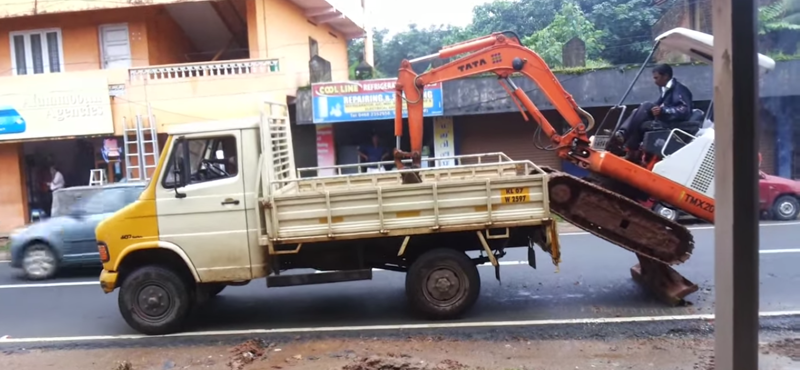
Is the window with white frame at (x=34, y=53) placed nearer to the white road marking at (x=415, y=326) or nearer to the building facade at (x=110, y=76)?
the building facade at (x=110, y=76)

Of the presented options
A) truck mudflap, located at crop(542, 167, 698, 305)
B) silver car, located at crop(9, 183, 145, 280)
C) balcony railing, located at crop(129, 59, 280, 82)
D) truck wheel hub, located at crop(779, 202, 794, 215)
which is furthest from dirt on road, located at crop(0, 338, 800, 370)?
balcony railing, located at crop(129, 59, 280, 82)

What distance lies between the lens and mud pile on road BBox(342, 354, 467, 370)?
17.7ft

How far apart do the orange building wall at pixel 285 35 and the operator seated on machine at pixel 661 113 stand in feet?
33.1

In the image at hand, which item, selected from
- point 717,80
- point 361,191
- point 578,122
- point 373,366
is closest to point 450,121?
point 578,122

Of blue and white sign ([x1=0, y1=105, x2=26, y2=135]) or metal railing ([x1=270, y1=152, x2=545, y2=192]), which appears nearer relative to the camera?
metal railing ([x1=270, y1=152, x2=545, y2=192])

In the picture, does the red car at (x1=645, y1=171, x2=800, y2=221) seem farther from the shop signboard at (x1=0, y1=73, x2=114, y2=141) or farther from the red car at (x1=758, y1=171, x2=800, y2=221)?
the shop signboard at (x1=0, y1=73, x2=114, y2=141)

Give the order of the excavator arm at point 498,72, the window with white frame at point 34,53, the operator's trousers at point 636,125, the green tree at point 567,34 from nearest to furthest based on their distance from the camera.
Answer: the operator's trousers at point 636,125 < the excavator arm at point 498,72 < the window with white frame at point 34,53 < the green tree at point 567,34

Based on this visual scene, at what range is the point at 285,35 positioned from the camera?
17.2 meters

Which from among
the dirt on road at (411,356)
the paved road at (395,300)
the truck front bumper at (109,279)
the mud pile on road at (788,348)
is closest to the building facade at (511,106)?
the paved road at (395,300)

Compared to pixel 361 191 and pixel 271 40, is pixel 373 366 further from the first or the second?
pixel 271 40

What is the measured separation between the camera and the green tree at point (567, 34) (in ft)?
66.0

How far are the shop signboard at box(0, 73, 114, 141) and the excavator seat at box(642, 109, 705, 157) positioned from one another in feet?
42.8

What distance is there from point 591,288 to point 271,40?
1127 cm

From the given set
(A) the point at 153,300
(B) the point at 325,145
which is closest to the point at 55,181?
(B) the point at 325,145
